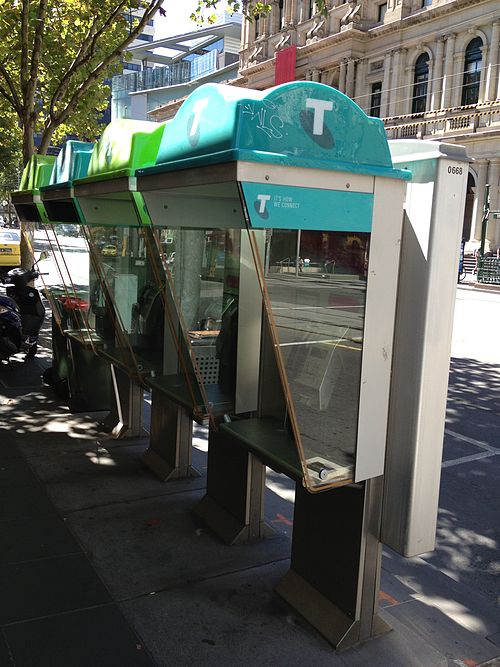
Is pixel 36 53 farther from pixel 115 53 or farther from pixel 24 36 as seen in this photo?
pixel 115 53

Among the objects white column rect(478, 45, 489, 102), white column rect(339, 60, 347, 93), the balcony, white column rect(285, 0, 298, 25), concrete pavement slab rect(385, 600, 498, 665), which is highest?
white column rect(285, 0, 298, 25)

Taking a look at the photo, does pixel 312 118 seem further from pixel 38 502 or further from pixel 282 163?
pixel 38 502

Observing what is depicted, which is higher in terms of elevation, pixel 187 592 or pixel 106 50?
pixel 106 50

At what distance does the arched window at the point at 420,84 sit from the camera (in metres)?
34.5

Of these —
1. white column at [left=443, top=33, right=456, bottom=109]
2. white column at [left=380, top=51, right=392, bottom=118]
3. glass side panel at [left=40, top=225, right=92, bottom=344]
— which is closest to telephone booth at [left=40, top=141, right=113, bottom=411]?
glass side panel at [left=40, top=225, right=92, bottom=344]

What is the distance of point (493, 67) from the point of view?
30609 mm

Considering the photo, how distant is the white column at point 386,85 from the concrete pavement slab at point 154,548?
117ft

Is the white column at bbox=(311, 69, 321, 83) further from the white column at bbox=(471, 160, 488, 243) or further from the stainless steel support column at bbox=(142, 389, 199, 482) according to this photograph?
the stainless steel support column at bbox=(142, 389, 199, 482)

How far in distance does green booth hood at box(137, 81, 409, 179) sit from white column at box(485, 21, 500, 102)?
105 feet

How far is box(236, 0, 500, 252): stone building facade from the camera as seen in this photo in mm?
30984

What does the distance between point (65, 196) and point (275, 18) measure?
4319cm

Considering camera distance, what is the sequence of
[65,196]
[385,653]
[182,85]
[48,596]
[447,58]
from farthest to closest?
1. [182,85]
2. [447,58]
3. [65,196]
4. [48,596]
5. [385,653]

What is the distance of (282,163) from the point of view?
2.24 meters

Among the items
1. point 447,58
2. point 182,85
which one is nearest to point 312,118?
point 447,58
